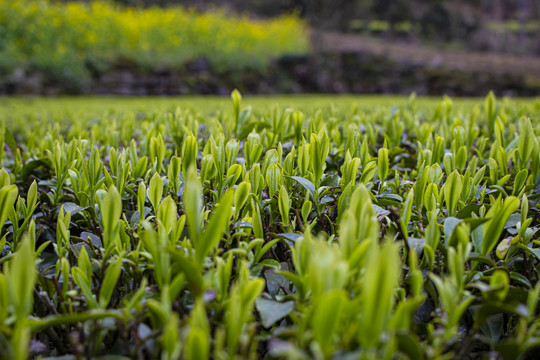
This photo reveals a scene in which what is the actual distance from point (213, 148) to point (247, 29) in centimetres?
1409

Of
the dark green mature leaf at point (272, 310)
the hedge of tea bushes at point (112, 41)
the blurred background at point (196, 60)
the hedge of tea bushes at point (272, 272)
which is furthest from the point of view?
the blurred background at point (196, 60)

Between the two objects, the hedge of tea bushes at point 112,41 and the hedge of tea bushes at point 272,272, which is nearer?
the hedge of tea bushes at point 272,272

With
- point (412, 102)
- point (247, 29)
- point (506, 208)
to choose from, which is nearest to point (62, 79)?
point (247, 29)

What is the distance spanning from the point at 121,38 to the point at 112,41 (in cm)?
29

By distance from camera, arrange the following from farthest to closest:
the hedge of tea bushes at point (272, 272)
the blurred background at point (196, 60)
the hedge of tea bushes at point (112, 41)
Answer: the blurred background at point (196, 60), the hedge of tea bushes at point (112, 41), the hedge of tea bushes at point (272, 272)

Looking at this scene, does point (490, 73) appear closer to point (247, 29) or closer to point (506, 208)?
point (247, 29)

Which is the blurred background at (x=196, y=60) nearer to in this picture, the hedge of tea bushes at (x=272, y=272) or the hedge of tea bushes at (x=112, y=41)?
the hedge of tea bushes at (x=112, y=41)

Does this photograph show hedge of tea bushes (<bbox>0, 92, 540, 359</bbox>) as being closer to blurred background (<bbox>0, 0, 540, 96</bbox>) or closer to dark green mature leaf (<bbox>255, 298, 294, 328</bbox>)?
dark green mature leaf (<bbox>255, 298, 294, 328</bbox>)

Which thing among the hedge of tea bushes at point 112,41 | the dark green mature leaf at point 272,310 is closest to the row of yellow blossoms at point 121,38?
the hedge of tea bushes at point 112,41

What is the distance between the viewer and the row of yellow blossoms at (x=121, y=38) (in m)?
10.3

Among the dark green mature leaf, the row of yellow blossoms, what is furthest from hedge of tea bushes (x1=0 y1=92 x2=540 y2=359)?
the row of yellow blossoms

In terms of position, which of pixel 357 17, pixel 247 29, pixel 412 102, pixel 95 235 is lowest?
pixel 95 235

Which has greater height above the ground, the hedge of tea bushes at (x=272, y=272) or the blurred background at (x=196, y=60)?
the blurred background at (x=196, y=60)

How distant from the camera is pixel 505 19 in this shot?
33688 millimetres
